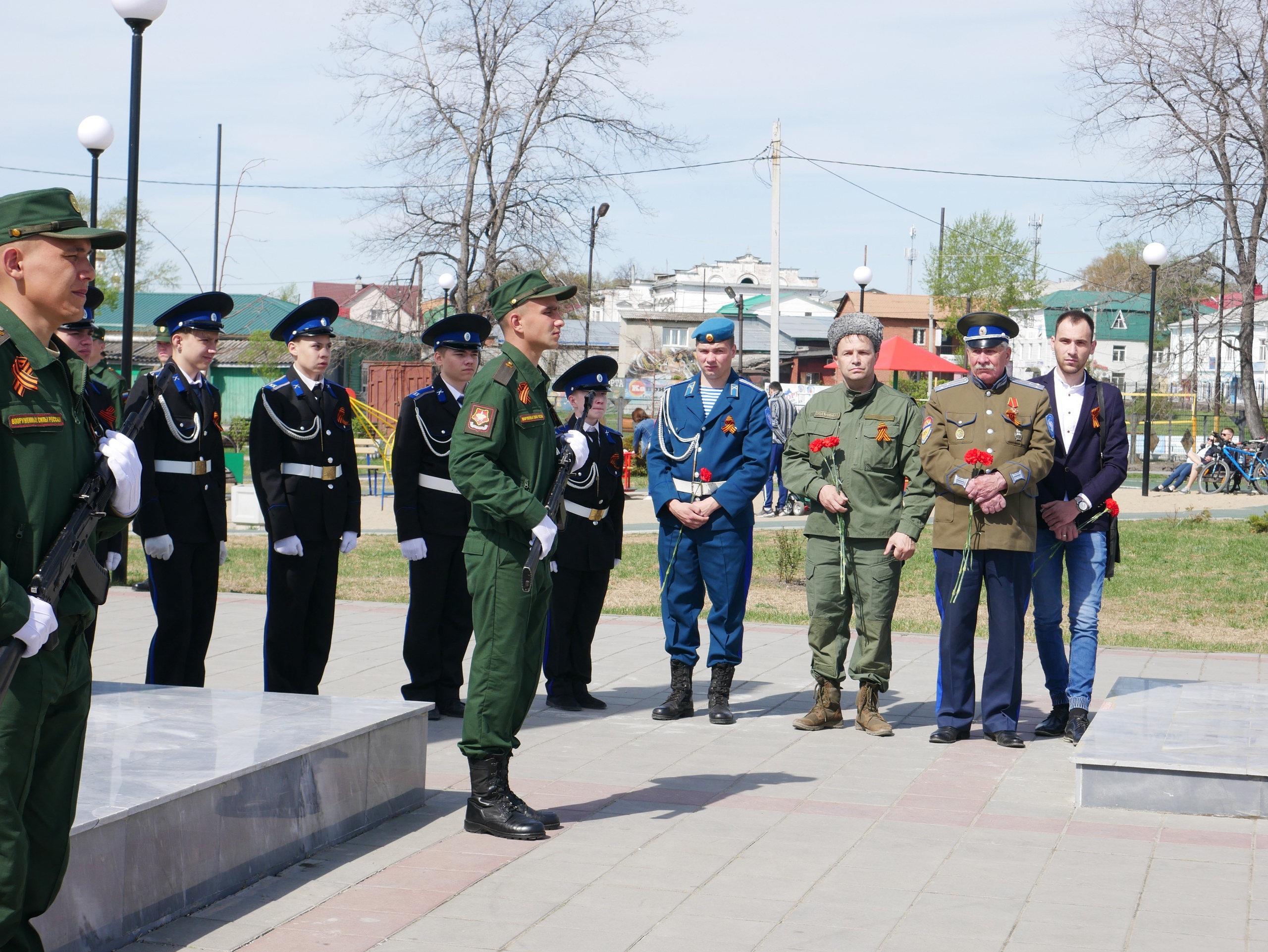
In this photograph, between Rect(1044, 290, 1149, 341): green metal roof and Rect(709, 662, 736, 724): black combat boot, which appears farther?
Result: Rect(1044, 290, 1149, 341): green metal roof

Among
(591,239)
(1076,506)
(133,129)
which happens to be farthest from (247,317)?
(1076,506)

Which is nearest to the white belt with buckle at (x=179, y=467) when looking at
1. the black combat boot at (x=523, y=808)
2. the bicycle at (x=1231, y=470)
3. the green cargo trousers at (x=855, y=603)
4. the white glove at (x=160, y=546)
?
the white glove at (x=160, y=546)

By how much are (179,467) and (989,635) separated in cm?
437

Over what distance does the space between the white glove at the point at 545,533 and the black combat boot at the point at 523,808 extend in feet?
2.84

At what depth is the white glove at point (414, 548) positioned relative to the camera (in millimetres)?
7215

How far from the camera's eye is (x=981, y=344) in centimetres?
695

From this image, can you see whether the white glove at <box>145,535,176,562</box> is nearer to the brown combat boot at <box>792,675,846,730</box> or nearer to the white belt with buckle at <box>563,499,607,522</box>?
the white belt with buckle at <box>563,499,607,522</box>

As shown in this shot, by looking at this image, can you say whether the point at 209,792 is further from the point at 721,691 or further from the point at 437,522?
the point at 721,691

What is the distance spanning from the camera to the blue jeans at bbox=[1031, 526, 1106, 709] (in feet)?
23.1

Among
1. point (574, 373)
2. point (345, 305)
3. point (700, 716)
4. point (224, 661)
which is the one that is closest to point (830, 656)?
point (700, 716)

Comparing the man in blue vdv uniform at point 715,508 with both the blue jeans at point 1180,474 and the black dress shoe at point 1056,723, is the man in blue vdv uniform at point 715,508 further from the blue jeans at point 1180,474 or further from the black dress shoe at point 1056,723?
the blue jeans at point 1180,474

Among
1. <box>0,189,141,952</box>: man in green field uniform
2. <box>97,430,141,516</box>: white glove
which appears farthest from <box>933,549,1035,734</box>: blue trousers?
<box>0,189,141,952</box>: man in green field uniform

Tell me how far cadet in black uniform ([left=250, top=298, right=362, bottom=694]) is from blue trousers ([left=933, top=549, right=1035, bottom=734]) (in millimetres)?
3273

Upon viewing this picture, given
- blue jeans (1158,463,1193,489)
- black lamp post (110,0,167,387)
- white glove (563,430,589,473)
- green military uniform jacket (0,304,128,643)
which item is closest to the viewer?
green military uniform jacket (0,304,128,643)
